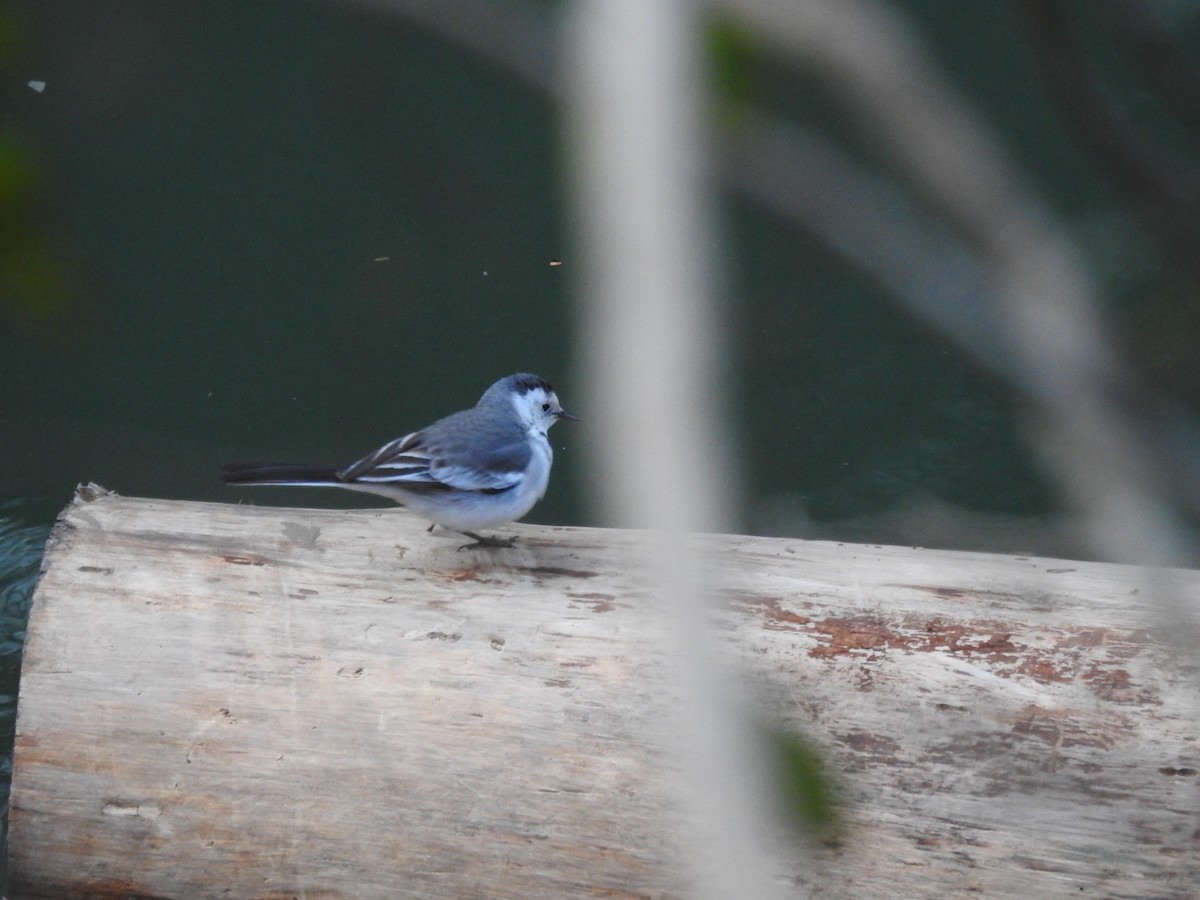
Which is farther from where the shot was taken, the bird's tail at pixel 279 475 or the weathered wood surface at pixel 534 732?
the bird's tail at pixel 279 475

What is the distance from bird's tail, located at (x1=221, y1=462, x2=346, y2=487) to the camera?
2098 millimetres

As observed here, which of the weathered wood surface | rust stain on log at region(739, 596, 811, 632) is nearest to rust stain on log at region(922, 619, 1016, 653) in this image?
the weathered wood surface

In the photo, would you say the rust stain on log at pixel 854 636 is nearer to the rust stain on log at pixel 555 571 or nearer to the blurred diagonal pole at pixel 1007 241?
the rust stain on log at pixel 555 571

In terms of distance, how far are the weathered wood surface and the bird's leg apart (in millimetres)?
129

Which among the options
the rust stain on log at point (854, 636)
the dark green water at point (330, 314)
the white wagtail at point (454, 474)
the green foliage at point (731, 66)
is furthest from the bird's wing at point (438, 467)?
the green foliage at point (731, 66)

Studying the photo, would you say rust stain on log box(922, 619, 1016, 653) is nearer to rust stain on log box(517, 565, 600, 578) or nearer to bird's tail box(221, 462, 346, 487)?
rust stain on log box(517, 565, 600, 578)

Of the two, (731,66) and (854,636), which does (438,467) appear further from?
(731,66)

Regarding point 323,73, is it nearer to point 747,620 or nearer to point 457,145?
point 457,145

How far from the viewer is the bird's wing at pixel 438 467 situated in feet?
6.99

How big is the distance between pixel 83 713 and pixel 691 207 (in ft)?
5.99

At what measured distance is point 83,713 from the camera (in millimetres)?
1885

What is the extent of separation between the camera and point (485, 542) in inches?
87.2

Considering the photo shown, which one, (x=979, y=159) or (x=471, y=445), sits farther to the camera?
(x=471, y=445)

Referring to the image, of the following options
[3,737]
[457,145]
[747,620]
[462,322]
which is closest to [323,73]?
[457,145]
